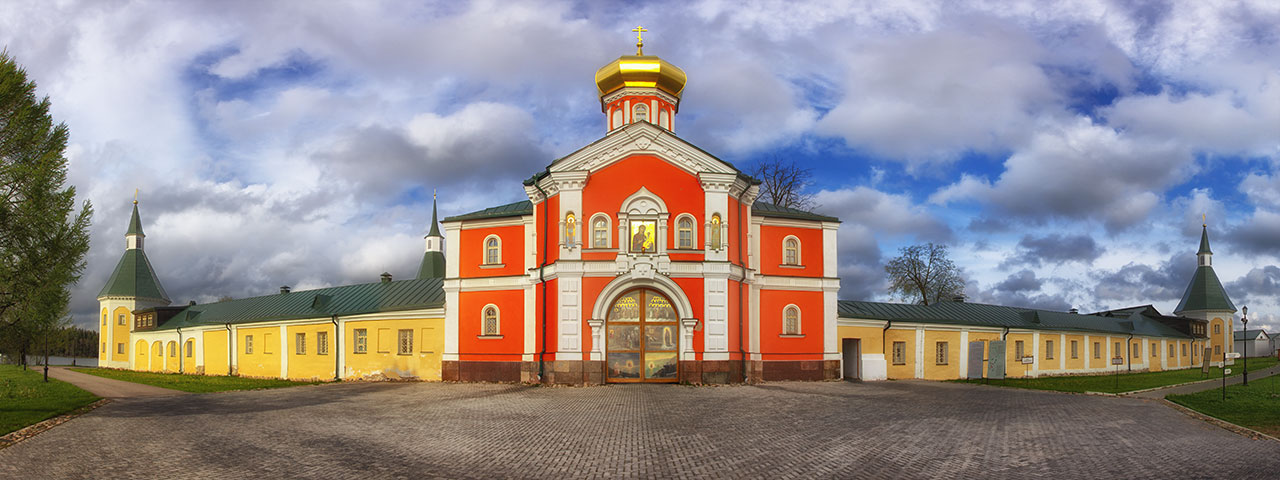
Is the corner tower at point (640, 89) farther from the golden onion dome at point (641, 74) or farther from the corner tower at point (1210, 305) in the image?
the corner tower at point (1210, 305)

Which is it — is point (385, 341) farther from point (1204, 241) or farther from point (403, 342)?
point (1204, 241)

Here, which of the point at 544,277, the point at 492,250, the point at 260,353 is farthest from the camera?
the point at 260,353

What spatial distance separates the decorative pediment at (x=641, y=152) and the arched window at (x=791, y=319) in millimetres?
5260

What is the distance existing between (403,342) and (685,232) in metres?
11.6

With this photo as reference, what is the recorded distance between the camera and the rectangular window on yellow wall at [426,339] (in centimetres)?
2986

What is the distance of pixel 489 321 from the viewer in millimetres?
28250

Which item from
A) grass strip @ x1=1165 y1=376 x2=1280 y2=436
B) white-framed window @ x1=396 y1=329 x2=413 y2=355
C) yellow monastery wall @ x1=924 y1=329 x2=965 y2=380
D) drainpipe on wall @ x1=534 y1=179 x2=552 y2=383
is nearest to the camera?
grass strip @ x1=1165 y1=376 x2=1280 y2=436

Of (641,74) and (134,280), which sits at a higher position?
(641,74)

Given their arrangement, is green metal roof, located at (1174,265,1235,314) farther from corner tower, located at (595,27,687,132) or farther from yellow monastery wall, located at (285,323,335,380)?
yellow monastery wall, located at (285,323,335,380)

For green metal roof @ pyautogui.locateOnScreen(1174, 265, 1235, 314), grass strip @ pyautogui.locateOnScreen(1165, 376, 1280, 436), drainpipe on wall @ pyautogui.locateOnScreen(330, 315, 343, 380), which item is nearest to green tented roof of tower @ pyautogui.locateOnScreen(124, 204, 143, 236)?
drainpipe on wall @ pyautogui.locateOnScreen(330, 315, 343, 380)

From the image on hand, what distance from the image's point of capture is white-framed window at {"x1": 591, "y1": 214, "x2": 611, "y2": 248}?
26219 millimetres

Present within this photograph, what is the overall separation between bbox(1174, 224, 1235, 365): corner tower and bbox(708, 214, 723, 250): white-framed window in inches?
1786

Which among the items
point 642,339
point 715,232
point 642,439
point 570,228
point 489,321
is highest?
point 570,228

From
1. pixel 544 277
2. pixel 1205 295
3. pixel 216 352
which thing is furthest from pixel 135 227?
pixel 1205 295
